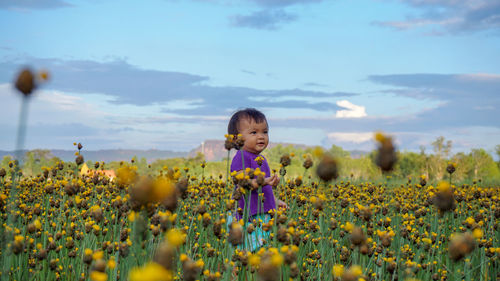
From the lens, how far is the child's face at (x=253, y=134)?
507 cm

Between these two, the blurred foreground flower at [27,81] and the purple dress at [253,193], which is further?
the purple dress at [253,193]

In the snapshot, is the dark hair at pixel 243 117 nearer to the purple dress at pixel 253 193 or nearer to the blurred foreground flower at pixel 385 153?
the purple dress at pixel 253 193

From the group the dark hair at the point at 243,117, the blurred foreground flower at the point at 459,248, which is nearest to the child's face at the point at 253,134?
the dark hair at the point at 243,117

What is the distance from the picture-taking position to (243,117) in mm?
5188

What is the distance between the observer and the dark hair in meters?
5.16

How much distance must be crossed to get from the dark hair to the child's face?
0.04 metres

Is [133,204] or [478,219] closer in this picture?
[133,204]

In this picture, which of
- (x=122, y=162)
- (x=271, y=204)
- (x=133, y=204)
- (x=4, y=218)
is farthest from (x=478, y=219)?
(x=4, y=218)

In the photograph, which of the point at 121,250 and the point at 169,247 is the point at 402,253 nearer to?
the point at 121,250

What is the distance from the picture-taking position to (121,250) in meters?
2.79

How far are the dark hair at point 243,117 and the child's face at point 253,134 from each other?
4cm

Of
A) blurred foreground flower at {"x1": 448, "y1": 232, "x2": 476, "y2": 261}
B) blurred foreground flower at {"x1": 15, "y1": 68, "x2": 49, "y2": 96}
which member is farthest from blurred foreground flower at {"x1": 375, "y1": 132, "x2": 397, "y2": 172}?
blurred foreground flower at {"x1": 15, "y1": 68, "x2": 49, "y2": 96}

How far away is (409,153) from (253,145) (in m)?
28.9

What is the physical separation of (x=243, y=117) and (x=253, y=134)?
0.84 ft
